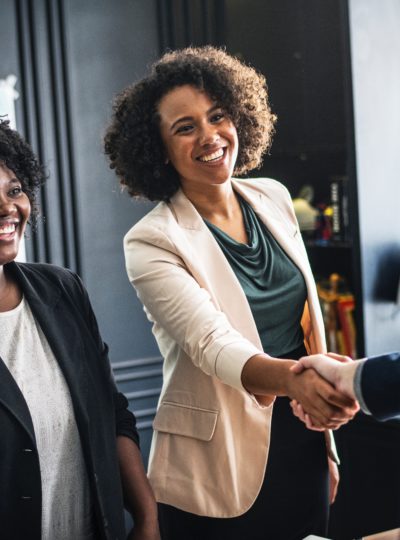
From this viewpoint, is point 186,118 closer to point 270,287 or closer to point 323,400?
point 270,287

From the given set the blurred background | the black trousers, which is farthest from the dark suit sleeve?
the blurred background

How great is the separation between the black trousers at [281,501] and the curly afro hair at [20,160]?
0.68 m

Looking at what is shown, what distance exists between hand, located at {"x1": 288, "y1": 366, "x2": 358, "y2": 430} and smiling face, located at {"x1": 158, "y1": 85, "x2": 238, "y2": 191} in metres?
0.52

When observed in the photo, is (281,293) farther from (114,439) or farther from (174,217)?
(114,439)

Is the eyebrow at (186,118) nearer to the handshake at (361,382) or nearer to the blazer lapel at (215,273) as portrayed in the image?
the blazer lapel at (215,273)

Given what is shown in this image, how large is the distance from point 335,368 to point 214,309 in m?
0.32

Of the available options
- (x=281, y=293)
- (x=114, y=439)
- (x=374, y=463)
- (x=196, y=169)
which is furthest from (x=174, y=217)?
(x=374, y=463)

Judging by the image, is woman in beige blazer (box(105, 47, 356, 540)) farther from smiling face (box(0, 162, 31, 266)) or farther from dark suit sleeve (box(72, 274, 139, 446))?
smiling face (box(0, 162, 31, 266))

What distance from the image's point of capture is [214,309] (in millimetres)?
1864

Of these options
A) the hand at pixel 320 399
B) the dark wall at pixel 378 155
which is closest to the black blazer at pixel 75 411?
the hand at pixel 320 399

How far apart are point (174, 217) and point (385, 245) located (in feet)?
4.53

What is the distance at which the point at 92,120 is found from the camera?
3.56 meters

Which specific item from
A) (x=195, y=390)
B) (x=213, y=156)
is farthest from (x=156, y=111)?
(x=195, y=390)

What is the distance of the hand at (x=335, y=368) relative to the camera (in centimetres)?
159
